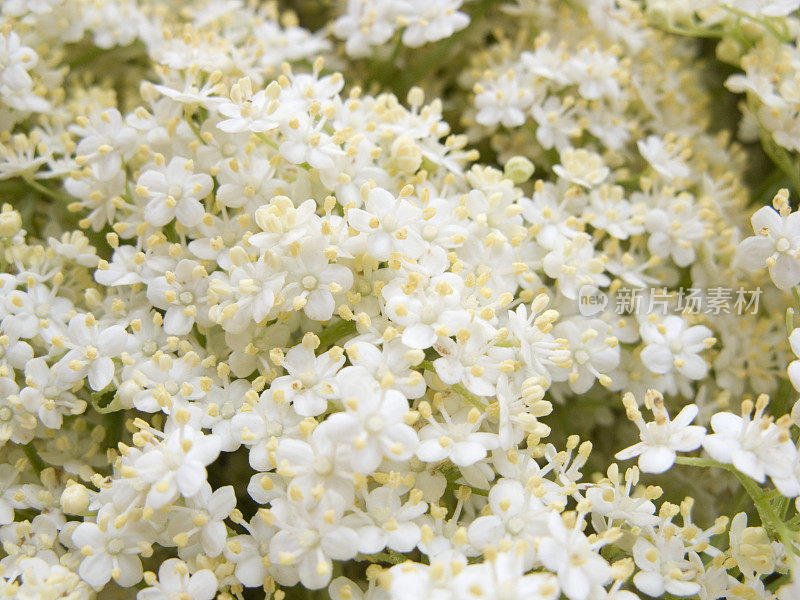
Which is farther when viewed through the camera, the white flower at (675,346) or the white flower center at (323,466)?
the white flower at (675,346)

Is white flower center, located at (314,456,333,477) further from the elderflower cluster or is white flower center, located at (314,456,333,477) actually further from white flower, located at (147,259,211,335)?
white flower, located at (147,259,211,335)

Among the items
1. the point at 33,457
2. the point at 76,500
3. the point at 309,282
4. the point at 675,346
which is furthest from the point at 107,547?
the point at 675,346

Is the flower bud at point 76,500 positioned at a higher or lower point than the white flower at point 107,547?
higher

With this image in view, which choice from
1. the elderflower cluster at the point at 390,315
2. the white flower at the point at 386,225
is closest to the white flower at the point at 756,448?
the elderflower cluster at the point at 390,315

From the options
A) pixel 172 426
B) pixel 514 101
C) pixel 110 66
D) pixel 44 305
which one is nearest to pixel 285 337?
pixel 172 426

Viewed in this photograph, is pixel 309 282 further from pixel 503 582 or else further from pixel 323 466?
pixel 503 582

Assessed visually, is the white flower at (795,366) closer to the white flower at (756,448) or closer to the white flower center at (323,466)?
the white flower at (756,448)

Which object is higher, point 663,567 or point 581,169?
point 581,169
